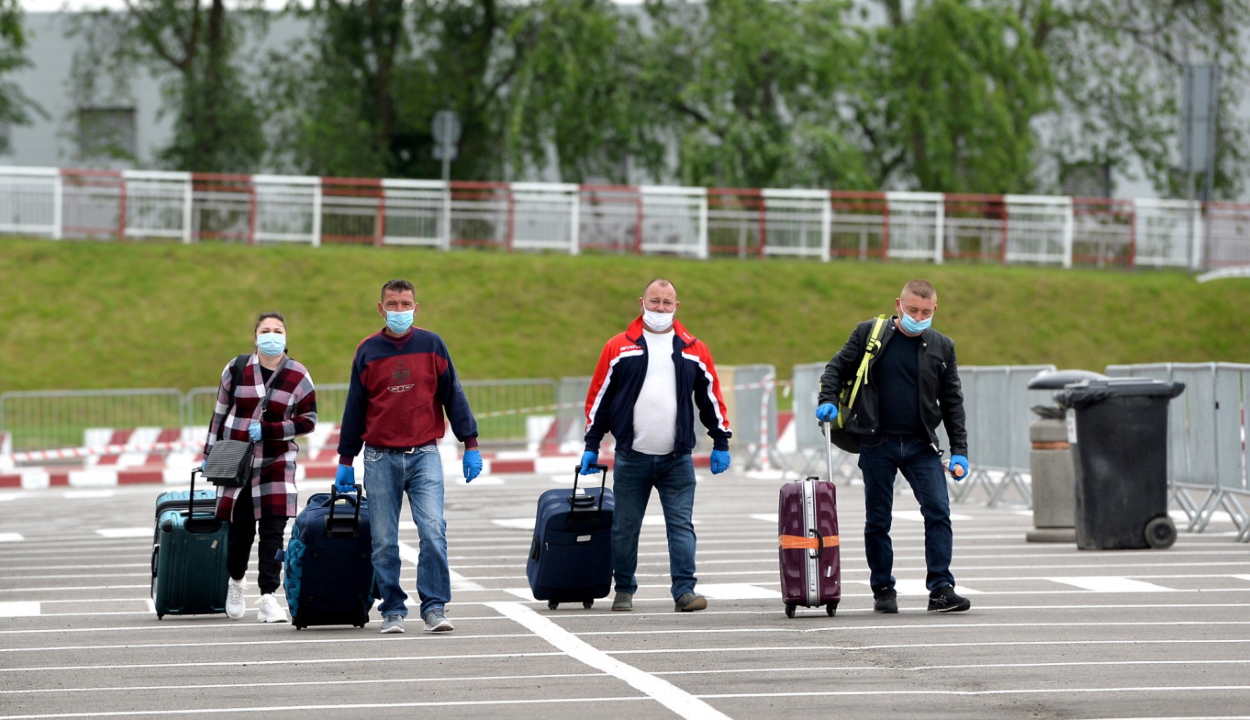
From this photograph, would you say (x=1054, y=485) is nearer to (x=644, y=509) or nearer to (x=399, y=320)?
(x=644, y=509)

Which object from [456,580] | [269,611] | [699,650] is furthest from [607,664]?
[456,580]

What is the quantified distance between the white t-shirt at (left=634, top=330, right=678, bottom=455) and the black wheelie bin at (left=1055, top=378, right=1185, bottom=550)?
465 centimetres

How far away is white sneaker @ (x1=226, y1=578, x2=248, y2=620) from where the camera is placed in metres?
10.2

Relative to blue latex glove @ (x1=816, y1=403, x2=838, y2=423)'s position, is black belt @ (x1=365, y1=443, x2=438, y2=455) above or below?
below

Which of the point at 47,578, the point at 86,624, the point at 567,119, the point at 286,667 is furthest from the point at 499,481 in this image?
the point at 567,119

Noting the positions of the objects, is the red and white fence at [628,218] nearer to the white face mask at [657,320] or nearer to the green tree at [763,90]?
the green tree at [763,90]

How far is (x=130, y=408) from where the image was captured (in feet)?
92.0

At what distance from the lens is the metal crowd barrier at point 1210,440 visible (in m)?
14.2

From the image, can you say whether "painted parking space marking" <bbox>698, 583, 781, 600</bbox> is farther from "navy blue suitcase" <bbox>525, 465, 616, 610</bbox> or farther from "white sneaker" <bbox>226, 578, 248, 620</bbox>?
"white sneaker" <bbox>226, 578, 248, 620</bbox>

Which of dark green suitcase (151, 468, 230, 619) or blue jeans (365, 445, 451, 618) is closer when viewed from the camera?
blue jeans (365, 445, 451, 618)

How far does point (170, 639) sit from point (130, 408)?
1956 cm

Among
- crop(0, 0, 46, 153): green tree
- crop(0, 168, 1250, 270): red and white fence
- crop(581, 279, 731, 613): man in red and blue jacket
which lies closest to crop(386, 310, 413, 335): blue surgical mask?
crop(581, 279, 731, 613): man in red and blue jacket

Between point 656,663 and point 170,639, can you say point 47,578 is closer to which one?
point 170,639

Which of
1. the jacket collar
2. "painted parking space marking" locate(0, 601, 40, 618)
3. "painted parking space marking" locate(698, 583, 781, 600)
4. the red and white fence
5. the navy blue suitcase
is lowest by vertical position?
"painted parking space marking" locate(0, 601, 40, 618)
